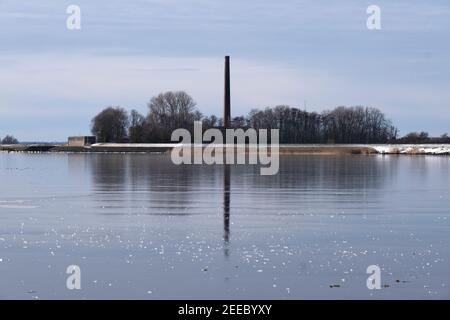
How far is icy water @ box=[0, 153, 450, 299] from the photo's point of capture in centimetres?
1430

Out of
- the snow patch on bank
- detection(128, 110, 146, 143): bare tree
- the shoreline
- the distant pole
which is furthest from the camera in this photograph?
detection(128, 110, 146, 143): bare tree

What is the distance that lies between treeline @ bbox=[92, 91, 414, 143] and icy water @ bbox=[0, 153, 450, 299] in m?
119

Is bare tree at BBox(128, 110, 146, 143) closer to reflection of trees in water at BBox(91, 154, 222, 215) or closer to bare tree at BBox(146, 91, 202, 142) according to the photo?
bare tree at BBox(146, 91, 202, 142)

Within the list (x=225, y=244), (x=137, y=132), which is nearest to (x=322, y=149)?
(x=137, y=132)

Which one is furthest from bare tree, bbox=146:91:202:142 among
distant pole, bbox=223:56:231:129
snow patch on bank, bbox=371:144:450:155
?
snow patch on bank, bbox=371:144:450:155

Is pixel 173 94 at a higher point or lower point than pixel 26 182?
higher

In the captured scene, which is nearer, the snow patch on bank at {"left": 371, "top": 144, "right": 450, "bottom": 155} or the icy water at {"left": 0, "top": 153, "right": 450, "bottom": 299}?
the icy water at {"left": 0, "top": 153, "right": 450, "bottom": 299}

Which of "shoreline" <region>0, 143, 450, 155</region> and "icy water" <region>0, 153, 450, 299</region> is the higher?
"shoreline" <region>0, 143, 450, 155</region>

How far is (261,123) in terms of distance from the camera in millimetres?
175500

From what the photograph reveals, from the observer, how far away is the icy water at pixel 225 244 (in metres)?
14.3

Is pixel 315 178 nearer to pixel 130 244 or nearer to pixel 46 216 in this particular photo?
pixel 46 216
